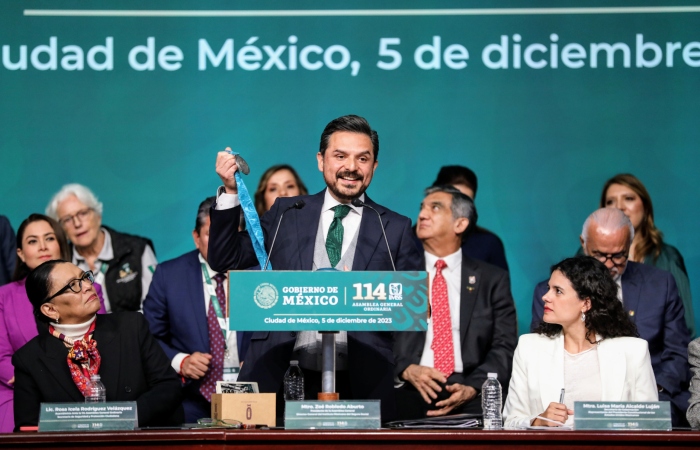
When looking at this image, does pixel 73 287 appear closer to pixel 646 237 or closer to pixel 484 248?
pixel 484 248

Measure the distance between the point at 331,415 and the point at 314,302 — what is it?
1.07ft

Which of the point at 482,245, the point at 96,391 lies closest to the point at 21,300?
the point at 96,391

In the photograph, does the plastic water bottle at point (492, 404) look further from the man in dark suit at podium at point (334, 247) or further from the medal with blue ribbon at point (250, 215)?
the medal with blue ribbon at point (250, 215)

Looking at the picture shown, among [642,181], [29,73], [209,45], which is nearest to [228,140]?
[209,45]

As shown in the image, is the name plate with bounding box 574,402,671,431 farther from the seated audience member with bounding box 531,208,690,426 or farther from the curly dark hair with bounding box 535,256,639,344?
the seated audience member with bounding box 531,208,690,426

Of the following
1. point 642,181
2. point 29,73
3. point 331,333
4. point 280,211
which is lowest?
point 331,333

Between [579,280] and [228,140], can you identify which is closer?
[579,280]

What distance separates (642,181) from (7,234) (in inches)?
142

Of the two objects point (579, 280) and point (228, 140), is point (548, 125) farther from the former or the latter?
point (579, 280)

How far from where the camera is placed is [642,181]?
20.3ft

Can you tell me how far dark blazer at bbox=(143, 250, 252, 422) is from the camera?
504cm

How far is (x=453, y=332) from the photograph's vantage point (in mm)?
5176

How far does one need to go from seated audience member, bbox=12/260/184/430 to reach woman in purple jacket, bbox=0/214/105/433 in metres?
0.97

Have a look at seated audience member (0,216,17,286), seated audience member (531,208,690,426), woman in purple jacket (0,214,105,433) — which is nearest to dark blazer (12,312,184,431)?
woman in purple jacket (0,214,105,433)
